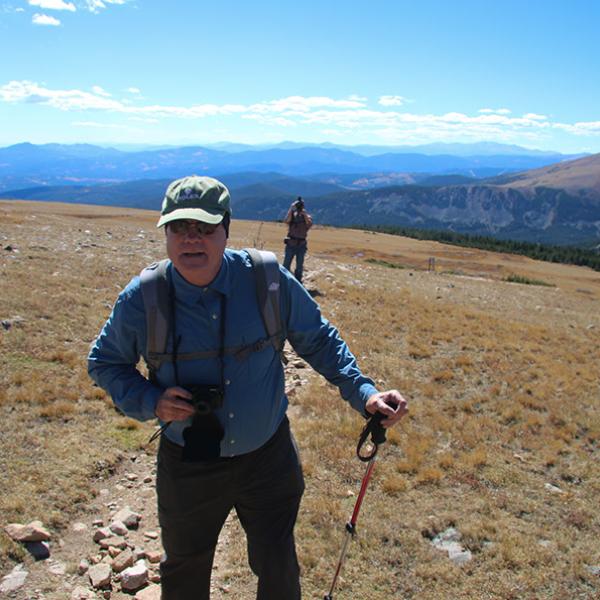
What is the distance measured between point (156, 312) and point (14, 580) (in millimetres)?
3339

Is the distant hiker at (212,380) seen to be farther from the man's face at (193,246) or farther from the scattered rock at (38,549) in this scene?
the scattered rock at (38,549)

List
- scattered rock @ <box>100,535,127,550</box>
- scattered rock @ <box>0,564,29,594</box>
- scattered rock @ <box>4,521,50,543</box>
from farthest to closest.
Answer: scattered rock @ <box>100,535,127,550</box>, scattered rock @ <box>4,521,50,543</box>, scattered rock @ <box>0,564,29,594</box>

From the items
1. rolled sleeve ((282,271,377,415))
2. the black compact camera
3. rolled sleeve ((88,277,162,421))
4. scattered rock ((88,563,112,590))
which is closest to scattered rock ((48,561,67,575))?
scattered rock ((88,563,112,590))

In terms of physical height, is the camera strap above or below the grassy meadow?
above

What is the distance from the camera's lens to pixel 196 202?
10.6ft

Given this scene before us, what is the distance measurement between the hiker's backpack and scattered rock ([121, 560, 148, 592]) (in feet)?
8.42

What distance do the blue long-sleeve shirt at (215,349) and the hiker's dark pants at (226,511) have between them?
0.51 ft

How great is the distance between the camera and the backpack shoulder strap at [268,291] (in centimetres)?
352

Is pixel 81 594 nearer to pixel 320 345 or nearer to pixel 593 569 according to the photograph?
pixel 320 345

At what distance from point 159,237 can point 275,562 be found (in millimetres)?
27765

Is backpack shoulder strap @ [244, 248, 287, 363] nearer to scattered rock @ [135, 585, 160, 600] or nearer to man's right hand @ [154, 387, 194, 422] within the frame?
man's right hand @ [154, 387, 194, 422]

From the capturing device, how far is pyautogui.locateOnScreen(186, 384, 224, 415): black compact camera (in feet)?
10.6

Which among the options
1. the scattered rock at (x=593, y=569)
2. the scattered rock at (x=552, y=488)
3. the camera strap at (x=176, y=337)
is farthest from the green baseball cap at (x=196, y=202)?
the scattered rock at (x=552, y=488)

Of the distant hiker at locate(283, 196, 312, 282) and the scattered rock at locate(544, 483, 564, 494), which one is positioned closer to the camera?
the scattered rock at locate(544, 483, 564, 494)
